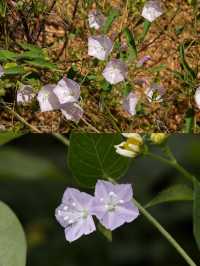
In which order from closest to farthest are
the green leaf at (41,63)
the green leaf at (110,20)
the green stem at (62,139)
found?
the green stem at (62,139)
the green leaf at (41,63)
the green leaf at (110,20)

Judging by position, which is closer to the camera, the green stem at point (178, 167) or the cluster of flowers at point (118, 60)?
the green stem at point (178, 167)

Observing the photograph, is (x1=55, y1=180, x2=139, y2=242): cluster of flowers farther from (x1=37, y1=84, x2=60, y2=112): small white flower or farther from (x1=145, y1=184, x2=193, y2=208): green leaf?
(x1=37, y1=84, x2=60, y2=112): small white flower

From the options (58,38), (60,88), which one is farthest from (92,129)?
(58,38)

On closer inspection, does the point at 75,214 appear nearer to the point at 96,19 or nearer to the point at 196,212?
the point at 196,212

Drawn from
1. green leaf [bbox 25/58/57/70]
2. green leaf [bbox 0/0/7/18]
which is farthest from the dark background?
green leaf [bbox 0/0/7/18]

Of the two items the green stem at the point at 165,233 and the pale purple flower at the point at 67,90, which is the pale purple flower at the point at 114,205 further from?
the pale purple flower at the point at 67,90

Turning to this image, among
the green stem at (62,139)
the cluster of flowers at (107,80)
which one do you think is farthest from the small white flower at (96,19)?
the green stem at (62,139)

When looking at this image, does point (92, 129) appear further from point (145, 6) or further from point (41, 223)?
point (41, 223)

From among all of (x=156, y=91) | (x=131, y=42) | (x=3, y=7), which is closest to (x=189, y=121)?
(x=156, y=91)
